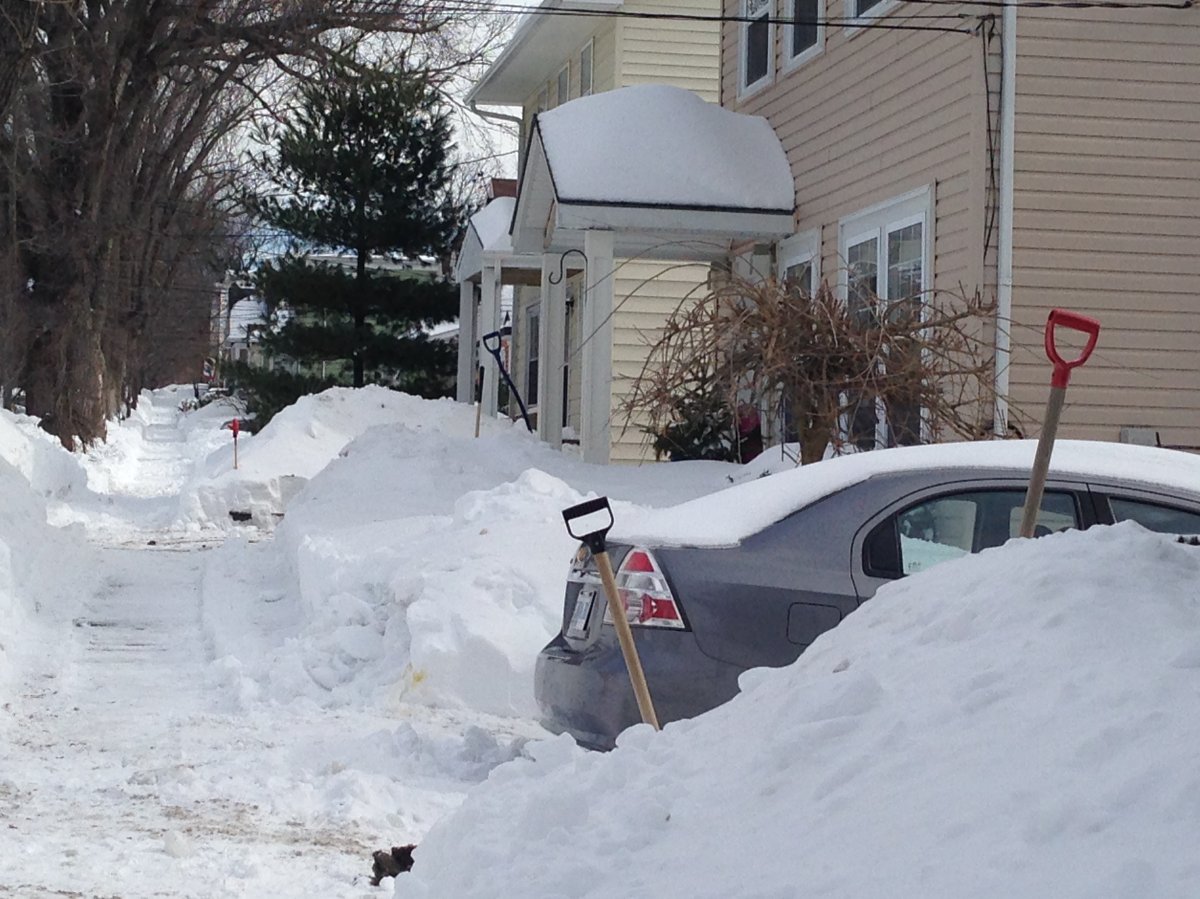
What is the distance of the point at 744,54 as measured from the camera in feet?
63.4

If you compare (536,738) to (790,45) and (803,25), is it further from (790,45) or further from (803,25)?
(790,45)

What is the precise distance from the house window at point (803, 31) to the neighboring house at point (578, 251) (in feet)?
9.50

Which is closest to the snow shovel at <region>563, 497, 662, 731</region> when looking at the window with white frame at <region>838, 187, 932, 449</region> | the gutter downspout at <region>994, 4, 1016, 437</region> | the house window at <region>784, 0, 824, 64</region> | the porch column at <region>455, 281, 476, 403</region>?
the window with white frame at <region>838, 187, 932, 449</region>

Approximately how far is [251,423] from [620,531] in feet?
102

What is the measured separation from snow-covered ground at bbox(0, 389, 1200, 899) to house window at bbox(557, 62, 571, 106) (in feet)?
48.6

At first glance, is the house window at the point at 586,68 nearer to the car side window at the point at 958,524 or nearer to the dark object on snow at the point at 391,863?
the car side window at the point at 958,524

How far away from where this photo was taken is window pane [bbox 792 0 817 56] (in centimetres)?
1716

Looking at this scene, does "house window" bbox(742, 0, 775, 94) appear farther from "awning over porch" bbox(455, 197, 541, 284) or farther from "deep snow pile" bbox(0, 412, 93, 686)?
"deep snow pile" bbox(0, 412, 93, 686)

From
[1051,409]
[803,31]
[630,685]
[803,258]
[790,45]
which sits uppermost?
[803,31]

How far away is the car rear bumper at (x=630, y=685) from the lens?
6.25m

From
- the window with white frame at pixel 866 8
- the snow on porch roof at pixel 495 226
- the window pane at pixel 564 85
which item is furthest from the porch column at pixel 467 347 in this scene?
the window with white frame at pixel 866 8

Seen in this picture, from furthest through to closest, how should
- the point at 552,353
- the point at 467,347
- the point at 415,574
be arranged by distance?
the point at 467,347 < the point at 552,353 < the point at 415,574

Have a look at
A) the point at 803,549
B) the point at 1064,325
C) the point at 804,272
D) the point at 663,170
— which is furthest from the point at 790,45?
the point at 1064,325

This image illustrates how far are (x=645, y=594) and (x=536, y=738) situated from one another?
206 cm
